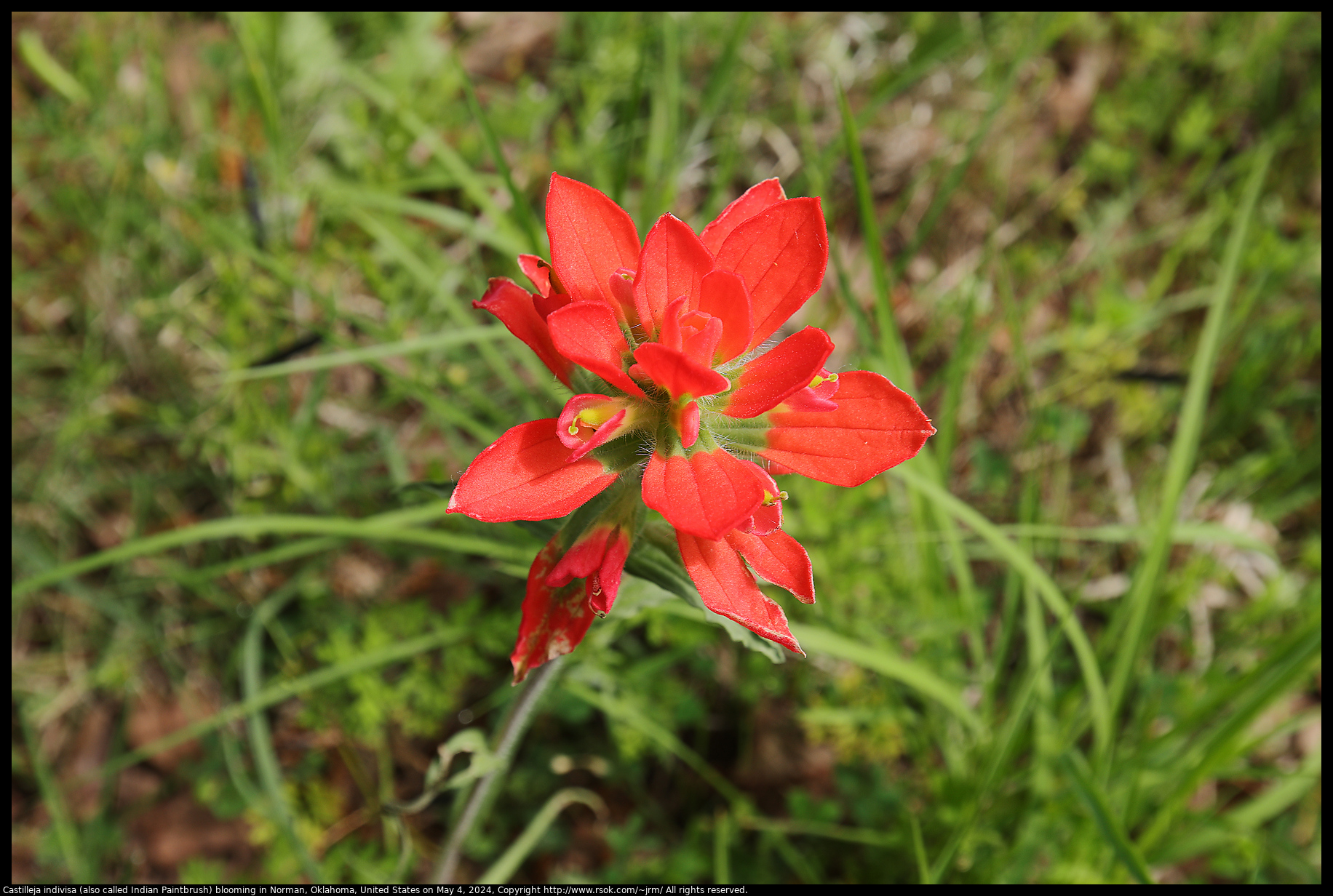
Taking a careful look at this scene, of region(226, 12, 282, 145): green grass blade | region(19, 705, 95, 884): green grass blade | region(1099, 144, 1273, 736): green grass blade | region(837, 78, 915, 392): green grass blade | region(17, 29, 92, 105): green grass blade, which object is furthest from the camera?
region(17, 29, 92, 105): green grass blade

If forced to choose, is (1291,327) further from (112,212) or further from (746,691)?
(112,212)

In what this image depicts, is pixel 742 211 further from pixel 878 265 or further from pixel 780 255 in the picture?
pixel 878 265

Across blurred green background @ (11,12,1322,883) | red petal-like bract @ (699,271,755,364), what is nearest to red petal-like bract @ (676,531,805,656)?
red petal-like bract @ (699,271,755,364)

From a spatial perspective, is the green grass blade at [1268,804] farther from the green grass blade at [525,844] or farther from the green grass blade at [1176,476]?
the green grass blade at [525,844]

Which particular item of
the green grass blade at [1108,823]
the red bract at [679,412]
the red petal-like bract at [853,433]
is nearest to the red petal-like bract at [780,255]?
the red bract at [679,412]

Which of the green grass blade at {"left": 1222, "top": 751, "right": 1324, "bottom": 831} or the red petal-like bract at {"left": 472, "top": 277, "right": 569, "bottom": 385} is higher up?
the red petal-like bract at {"left": 472, "top": 277, "right": 569, "bottom": 385}

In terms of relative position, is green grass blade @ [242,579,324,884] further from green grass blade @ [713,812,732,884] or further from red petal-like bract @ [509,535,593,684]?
red petal-like bract @ [509,535,593,684]

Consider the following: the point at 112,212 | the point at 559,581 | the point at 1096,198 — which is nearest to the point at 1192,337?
the point at 1096,198
